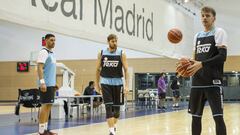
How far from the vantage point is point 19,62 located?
98.8ft

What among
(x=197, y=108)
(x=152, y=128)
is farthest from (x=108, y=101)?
(x=197, y=108)

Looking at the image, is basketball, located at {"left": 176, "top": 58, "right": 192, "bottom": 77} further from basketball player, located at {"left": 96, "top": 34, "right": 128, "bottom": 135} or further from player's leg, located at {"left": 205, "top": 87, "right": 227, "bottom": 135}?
basketball player, located at {"left": 96, "top": 34, "right": 128, "bottom": 135}

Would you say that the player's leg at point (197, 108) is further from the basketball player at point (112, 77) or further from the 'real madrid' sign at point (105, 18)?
the 'real madrid' sign at point (105, 18)

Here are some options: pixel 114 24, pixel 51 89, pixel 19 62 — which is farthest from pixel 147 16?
pixel 19 62

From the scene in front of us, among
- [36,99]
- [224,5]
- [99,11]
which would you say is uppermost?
[224,5]

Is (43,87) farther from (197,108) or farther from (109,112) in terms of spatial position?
(197,108)

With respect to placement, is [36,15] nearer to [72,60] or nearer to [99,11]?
[99,11]

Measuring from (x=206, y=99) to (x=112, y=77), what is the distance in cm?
254

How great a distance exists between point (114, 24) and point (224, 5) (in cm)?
1339

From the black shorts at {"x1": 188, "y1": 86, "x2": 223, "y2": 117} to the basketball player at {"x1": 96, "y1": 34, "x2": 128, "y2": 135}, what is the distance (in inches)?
95.7

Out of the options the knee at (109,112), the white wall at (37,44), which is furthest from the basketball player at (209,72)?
the white wall at (37,44)

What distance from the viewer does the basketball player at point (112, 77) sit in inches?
249

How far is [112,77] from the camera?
20.9 feet

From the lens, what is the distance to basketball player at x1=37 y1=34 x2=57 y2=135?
6.39m
